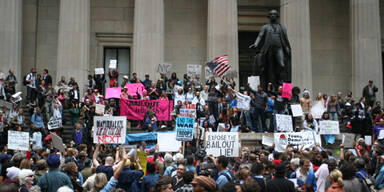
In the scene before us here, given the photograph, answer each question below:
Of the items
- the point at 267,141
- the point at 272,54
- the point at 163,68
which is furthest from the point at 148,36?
the point at 267,141

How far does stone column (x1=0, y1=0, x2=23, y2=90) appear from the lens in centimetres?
3228

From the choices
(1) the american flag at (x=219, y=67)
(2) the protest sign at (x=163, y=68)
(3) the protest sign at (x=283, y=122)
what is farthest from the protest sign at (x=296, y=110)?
(2) the protest sign at (x=163, y=68)

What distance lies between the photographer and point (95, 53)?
36812 millimetres

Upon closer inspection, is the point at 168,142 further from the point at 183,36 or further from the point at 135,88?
the point at 183,36

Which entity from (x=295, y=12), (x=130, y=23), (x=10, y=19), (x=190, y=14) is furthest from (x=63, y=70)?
(x=295, y=12)

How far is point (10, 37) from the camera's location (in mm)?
32625

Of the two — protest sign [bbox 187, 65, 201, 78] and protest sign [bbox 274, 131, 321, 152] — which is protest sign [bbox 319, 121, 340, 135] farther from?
protest sign [bbox 187, 65, 201, 78]

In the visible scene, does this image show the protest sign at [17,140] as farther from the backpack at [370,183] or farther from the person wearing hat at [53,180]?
the backpack at [370,183]

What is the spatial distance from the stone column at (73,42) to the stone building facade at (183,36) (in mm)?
52

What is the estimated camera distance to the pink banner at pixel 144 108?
25312 millimetres

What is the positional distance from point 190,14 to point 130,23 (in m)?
3.66

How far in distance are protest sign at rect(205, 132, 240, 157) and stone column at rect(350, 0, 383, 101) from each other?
65.9ft

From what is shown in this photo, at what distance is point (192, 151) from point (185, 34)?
67.2 feet

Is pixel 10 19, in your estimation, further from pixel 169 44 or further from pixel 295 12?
pixel 295 12
